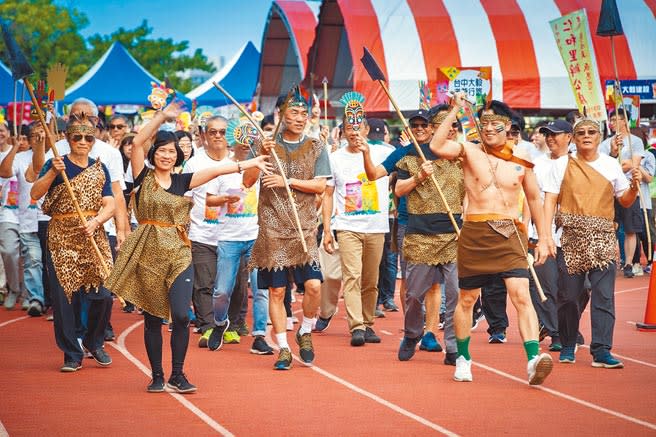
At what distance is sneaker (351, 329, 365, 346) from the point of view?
12.7m

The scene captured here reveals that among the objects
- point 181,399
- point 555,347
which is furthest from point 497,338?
point 181,399

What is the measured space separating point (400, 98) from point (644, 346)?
20.0 meters

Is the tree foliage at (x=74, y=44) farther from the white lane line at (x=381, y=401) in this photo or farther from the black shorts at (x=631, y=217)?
the white lane line at (x=381, y=401)

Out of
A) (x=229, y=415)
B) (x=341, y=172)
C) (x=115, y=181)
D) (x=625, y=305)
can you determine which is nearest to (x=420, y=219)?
(x=341, y=172)

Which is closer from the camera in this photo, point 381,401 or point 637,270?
point 381,401

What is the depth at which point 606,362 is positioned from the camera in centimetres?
1105

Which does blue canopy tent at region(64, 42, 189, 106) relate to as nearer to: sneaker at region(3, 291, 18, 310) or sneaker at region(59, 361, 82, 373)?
sneaker at region(3, 291, 18, 310)

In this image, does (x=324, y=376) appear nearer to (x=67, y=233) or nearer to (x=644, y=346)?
(x=67, y=233)

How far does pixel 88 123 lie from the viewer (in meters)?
11.2

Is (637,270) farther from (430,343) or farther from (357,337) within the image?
(430,343)

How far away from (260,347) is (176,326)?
8.69 feet

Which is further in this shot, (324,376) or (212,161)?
(212,161)

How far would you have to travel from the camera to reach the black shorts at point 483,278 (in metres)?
10.0

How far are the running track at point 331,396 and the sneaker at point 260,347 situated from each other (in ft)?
0.33
